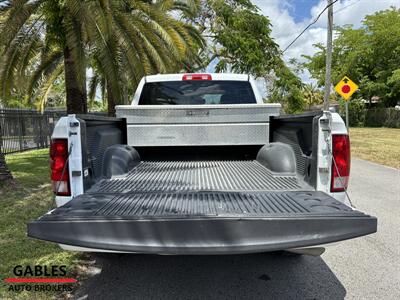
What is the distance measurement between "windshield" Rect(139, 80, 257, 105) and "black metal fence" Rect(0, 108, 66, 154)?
9959 mm

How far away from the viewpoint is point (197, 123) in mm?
4102

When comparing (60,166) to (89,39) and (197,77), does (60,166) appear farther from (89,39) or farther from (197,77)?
(89,39)

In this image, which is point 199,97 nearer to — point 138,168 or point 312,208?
point 138,168

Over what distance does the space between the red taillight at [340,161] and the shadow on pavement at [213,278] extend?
1.03 m

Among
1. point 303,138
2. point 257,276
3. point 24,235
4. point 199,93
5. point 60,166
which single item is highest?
point 199,93

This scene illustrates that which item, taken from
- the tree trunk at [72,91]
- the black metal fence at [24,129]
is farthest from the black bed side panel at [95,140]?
the black metal fence at [24,129]

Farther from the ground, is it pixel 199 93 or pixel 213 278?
pixel 199 93

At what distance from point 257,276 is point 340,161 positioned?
1.44 metres

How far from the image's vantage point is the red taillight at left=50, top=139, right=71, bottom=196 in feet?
9.04

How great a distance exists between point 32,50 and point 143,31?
10.8 ft

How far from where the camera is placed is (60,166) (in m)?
2.78

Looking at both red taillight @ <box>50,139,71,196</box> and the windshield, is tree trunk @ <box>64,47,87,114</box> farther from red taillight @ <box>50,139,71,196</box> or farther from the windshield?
red taillight @ <box>50,139,71,196</box>

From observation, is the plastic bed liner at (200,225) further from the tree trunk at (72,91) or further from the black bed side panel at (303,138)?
the tree trunk at (72,91)

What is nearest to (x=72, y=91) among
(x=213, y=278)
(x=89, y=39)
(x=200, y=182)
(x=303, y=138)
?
(x=89, y=39)
